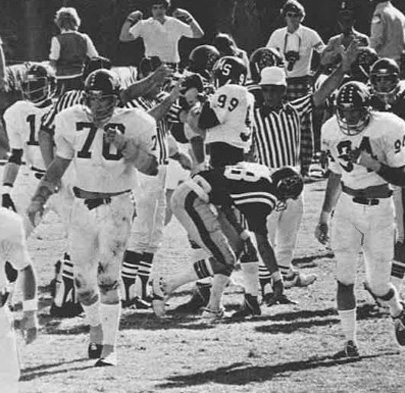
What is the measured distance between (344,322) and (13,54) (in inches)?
611

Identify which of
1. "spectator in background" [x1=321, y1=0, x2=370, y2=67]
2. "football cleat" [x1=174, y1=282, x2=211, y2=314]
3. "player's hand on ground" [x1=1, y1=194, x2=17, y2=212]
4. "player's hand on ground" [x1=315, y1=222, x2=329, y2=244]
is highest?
"spectator in background" [x1=321, y1=0, x2=370, y2=67]

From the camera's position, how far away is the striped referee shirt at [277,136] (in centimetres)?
1071

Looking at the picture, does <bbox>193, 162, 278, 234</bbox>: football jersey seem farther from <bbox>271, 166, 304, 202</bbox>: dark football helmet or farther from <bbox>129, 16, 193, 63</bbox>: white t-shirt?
<bbox>129, 16, 193, 63</bbox>: white t-shirt

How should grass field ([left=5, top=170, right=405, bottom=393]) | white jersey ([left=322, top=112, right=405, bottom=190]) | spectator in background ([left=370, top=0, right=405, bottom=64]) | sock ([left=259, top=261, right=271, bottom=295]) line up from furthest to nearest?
spectator in background ([left=370, top=0, right=405, bottom=64]) < sock ([left=259, top=261, right=271, bottom=295]) < white jersey ([left=322, top=112, right=405, bottom=190]) < grass field ([left=5, top=170, right=405, bottom=393])

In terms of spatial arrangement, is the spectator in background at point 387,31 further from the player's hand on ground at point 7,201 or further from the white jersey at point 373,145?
the white jersey at point 373,145

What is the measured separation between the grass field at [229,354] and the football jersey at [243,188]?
85 centimetres

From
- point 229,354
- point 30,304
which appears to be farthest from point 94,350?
point 30,304

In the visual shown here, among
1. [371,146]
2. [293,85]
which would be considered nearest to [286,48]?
[293,85]

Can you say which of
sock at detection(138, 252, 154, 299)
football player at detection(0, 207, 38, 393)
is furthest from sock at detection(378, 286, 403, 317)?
football player at detection(0, 207, 38, 393)

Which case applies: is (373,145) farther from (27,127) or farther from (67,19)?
(67,19)

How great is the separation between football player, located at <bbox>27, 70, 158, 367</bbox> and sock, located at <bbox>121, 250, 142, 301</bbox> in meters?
1.93

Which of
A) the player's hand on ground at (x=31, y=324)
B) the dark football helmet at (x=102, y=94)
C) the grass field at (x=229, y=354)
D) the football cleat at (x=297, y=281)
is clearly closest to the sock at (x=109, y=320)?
the grass field at (x=229, y=354)

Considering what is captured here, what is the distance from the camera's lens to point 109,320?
874 centimetres

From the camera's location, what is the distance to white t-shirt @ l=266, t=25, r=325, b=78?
14.6 m
